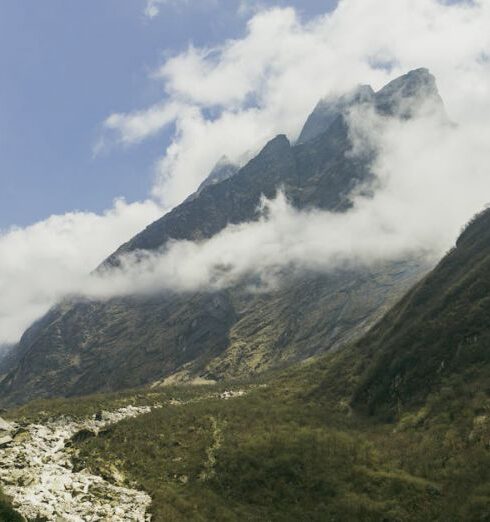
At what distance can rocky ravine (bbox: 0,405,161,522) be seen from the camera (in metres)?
→ 58.7

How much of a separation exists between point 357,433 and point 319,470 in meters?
16.9

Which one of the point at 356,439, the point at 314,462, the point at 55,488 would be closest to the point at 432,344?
the point at 356,439

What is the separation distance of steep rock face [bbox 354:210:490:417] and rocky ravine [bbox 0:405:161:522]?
46.6 m

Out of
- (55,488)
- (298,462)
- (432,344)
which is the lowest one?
(432,344)

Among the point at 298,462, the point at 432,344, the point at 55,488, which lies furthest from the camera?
the point at 432,344

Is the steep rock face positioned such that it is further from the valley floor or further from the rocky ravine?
the rocky ravine

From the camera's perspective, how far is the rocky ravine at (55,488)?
58.7 metres

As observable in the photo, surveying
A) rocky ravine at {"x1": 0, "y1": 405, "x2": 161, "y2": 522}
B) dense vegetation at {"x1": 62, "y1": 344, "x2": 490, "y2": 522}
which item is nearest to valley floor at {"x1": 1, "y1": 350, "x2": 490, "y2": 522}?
dense vegetation at {"x1": 62, "y1": 344, "x2": 490, "y2": 522}

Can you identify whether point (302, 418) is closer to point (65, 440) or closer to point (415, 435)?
point (415, 435)

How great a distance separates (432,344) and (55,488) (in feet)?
215

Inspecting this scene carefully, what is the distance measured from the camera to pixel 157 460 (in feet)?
269

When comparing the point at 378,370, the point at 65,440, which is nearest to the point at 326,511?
the point at 378,370

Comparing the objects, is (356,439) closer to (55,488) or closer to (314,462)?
(314,462)

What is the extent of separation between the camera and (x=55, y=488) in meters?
65.9
